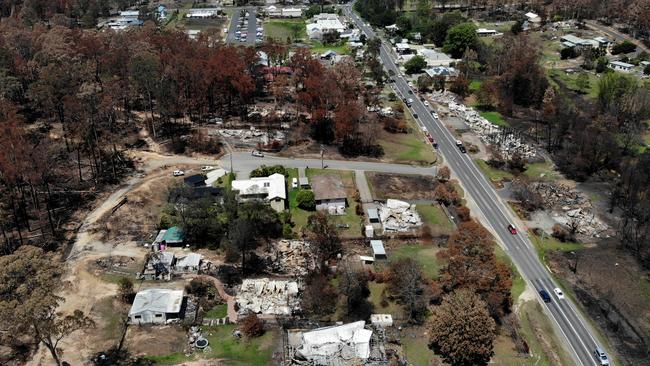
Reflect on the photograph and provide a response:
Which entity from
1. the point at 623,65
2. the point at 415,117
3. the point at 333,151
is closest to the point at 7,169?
the point at 333,151

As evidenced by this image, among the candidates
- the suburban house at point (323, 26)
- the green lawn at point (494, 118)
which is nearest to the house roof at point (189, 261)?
the green lawn at point (494, 118)

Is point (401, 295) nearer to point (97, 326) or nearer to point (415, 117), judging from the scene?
point (97, 326)

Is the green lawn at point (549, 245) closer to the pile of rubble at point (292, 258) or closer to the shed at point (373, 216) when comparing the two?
the shed at point (373, 216)

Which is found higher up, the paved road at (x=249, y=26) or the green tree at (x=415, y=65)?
the paved road at (x=249, y=26)

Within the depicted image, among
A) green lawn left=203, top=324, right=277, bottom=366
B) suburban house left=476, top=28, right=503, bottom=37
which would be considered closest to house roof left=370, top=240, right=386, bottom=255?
green lawn left=203, top=324, right=277, bottom=366

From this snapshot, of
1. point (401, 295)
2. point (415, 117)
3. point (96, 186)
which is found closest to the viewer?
point (401, 295)
